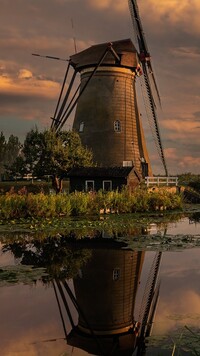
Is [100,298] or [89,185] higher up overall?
[89,185]

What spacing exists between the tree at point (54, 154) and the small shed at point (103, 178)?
1233 mm

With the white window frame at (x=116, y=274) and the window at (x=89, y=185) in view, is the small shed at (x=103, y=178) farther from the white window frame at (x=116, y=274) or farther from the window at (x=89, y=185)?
the white window frame at (x=116, y=274)

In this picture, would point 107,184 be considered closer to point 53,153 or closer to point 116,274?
point 53,153

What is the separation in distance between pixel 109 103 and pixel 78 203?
16.1m

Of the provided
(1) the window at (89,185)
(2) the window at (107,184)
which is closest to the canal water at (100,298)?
(2) the window at (107,184)

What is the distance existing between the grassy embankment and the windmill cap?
13.0 meters

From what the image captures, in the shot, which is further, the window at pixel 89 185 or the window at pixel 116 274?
the window at pixel 89 185

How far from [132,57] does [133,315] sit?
32.7m

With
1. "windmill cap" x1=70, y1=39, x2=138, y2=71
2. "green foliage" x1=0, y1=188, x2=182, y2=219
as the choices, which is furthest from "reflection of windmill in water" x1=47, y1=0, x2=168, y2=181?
"green foliage" x1=0, y1=188, x2=182, y2=219

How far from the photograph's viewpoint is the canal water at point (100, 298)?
6.13 meters

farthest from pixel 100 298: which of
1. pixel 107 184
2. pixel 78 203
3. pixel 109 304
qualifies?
pixel 107 184

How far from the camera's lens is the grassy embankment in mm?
21875

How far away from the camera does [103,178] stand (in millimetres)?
32844

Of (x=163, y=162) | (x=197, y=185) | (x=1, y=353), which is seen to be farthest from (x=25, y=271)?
(x=197, y=185)
